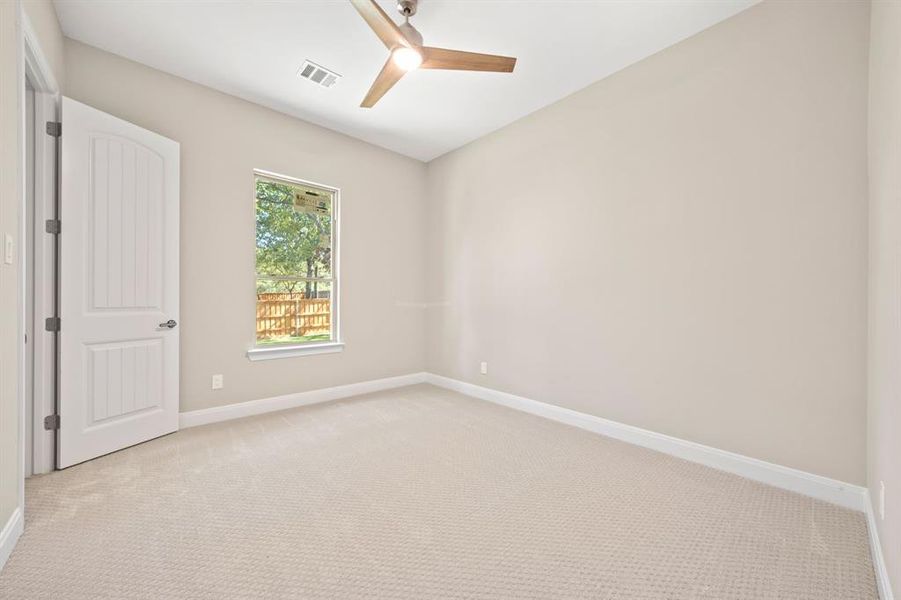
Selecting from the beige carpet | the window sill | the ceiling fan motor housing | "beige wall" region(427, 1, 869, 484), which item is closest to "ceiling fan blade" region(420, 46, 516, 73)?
the ceiling fan motor housing

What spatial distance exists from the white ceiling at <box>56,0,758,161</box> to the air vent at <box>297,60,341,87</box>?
0.06 meters

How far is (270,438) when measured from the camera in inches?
117

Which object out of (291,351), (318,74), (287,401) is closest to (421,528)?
(287,401)

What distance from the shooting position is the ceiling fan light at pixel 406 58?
2.17 metres

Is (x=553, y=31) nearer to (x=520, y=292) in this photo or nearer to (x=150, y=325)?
(x=520, y=292)

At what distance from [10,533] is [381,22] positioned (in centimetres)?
289

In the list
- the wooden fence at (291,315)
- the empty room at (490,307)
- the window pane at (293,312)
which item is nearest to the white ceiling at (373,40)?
the empty room at (490,307)

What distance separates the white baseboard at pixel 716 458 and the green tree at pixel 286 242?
96.4 inches

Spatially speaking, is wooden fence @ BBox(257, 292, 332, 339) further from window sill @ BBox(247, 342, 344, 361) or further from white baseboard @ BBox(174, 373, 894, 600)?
white baseboard @ BBox(174, 373, 894, 600)

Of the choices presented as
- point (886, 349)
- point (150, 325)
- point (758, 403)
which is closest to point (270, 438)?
point (150, 325)

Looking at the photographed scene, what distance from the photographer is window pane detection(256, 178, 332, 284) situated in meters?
3.71

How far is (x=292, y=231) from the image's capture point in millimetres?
3928

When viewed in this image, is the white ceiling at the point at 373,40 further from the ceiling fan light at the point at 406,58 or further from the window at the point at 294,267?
the window at the point at 294,267

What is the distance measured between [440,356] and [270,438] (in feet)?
7.33
